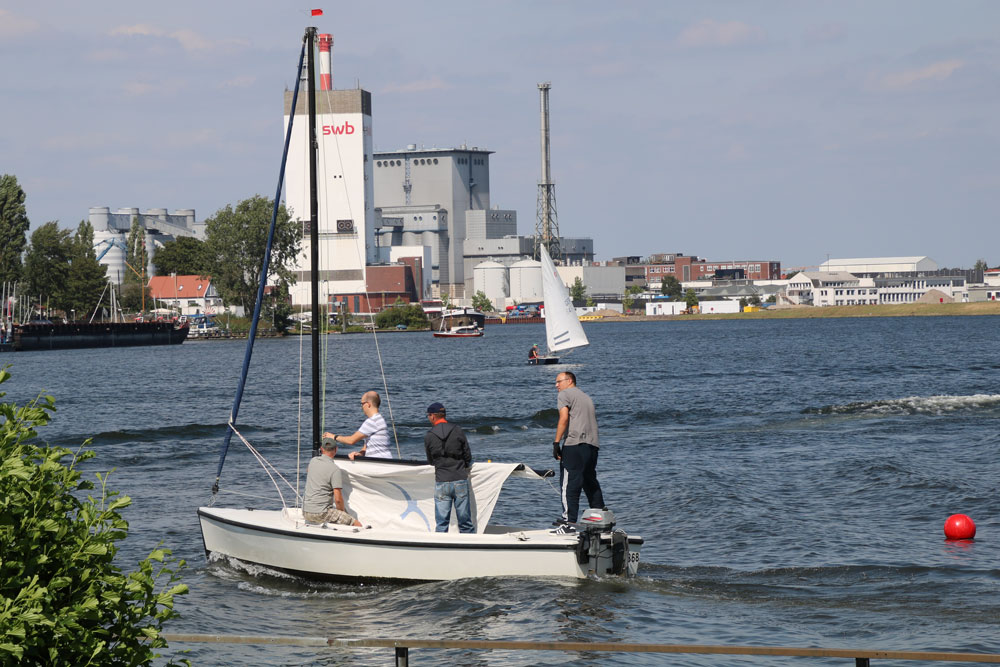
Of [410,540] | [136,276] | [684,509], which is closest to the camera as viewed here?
[410,540]

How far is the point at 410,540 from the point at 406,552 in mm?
188

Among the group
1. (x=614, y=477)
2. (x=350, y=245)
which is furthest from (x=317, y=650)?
(x=350, y=245)

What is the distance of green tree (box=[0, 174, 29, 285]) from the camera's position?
13562cm

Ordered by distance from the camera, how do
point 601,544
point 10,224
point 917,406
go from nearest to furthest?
1. point 601,544
2. point 917,406
3. point 10,224

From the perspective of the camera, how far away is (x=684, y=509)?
2331 cm

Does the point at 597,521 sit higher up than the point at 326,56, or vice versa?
the point at 326,56

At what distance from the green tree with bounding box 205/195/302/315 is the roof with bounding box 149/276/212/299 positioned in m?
39.0

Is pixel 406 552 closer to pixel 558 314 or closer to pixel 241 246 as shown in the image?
pixel 558 314

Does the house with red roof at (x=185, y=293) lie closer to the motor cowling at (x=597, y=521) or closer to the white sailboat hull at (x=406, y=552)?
the white sailboat hull at (x=406, y=552)

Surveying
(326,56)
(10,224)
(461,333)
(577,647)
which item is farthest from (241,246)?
(577,647)

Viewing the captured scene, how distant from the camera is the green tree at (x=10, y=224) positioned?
13562 centimetres

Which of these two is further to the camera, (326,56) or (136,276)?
(326,56)

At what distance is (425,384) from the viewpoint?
68.4m

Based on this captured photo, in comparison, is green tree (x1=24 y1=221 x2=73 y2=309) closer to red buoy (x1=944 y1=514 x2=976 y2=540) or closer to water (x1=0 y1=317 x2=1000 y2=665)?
water (x1=0 y1=317 x2=1000 y2=665)
